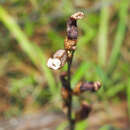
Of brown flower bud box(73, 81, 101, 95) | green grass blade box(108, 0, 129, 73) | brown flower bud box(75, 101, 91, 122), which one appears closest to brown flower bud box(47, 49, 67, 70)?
brown flower bud box(73, 81, 101, 95)

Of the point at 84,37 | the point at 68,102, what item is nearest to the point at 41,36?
the point at 84,37

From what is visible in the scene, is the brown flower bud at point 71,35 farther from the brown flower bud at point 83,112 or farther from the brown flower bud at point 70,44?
the brown flower bud at point 83,112

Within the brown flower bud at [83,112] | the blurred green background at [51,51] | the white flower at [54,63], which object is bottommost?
the white flower at [54,63]

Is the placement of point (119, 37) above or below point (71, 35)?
above

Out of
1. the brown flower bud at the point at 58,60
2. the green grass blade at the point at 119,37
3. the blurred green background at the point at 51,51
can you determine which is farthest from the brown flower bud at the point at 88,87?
the green grass blade at the point at 119,37

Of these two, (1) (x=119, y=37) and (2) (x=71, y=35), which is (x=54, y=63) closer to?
(2) (x=71, y=35)

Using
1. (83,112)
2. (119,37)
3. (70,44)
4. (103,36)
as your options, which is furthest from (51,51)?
(70,44)

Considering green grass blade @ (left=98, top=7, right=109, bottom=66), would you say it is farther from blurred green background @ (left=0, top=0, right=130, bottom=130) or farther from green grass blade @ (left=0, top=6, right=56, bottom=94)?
green grass blade @ (left=0, top=6, right=56, bottom=94)
